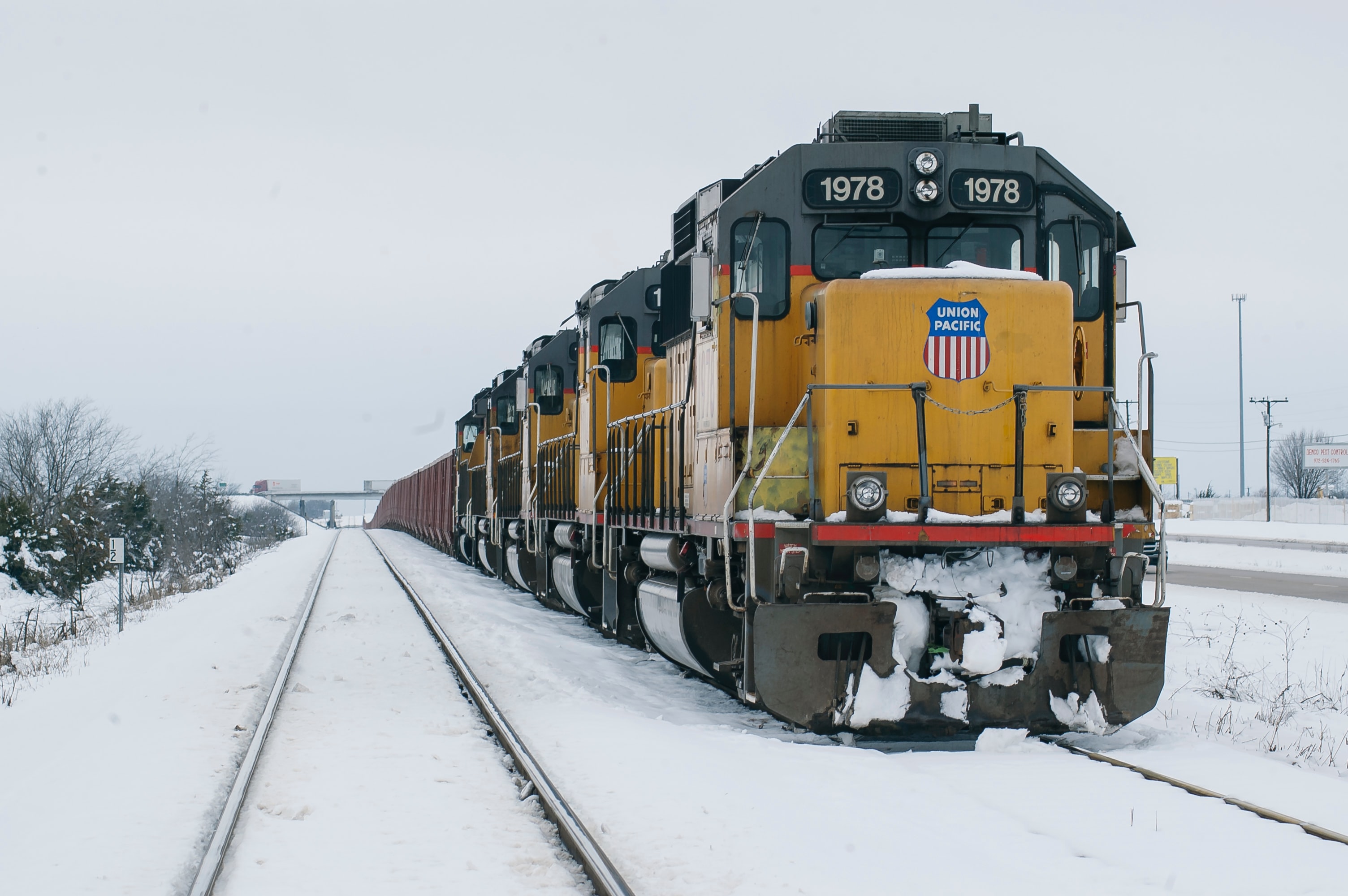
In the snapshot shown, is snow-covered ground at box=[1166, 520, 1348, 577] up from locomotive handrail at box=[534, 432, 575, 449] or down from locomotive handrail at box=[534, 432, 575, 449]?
down

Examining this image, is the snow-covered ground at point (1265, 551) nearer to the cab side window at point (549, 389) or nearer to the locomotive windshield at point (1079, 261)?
the cab side window at point (549, 389)

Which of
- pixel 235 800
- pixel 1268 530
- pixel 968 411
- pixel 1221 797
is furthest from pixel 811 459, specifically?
pixel 1268 530

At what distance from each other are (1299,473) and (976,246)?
83287 mm

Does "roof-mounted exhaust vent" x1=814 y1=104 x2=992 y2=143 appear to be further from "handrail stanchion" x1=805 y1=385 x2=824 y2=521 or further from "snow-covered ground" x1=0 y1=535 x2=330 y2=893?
"snow-covered ground" x1=0 y1=535 x2=330 y2=893

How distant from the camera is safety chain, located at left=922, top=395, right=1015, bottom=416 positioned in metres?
7.06

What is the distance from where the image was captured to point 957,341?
712 centimetres

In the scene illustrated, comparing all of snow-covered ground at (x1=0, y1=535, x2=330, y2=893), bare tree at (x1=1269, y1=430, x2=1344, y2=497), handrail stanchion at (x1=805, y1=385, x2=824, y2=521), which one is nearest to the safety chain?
handrail stanchion at (x1=805, y1=385, x2=824, y2=521)

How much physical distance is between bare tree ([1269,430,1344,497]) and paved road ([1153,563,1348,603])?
182 ft

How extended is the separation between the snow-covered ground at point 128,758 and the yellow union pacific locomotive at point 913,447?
10.3 ft

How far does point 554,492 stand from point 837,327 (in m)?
8.61

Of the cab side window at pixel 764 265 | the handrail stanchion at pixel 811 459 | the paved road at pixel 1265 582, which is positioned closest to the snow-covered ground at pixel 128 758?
the handrail stanchion at pixel 811 459

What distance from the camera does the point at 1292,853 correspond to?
481cm

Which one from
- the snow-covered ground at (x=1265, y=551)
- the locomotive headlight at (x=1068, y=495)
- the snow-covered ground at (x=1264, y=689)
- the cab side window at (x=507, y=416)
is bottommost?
the snow-covered ground at (x=1265, y=551)

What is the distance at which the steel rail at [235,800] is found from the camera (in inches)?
179
